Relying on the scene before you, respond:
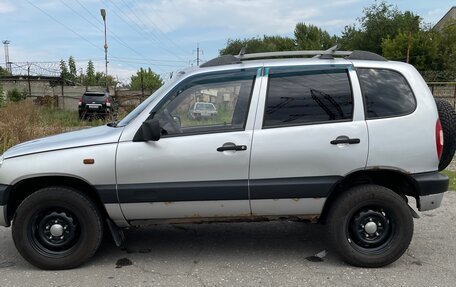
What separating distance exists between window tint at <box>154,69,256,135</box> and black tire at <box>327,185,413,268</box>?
4.06 feet

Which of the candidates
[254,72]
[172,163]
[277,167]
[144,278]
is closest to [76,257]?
[144,278]

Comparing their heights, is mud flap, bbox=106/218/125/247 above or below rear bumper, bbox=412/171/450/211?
below

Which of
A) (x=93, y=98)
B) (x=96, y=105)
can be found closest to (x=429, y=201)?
(x=96, y=105)

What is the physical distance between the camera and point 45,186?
14.0ft

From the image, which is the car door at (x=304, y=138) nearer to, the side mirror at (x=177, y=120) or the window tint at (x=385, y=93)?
the window tint at (x=385, y=93)

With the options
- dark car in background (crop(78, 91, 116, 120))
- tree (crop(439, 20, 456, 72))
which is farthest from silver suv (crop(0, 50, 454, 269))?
tree (crop(439, 20, 456, 72))

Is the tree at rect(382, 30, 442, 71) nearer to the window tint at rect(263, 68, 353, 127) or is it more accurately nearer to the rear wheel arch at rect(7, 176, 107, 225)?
the window tint at rect(263, 68, 353, 127)

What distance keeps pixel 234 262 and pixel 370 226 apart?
1331 mm

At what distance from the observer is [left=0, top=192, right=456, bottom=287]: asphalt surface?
3977 mm

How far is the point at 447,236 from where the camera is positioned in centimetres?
513

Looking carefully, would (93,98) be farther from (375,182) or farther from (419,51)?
(419,51)

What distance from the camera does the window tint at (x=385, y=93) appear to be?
4.19 metres

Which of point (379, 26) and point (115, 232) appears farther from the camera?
point (379, 26)

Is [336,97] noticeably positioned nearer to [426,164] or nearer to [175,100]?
[426,164]
